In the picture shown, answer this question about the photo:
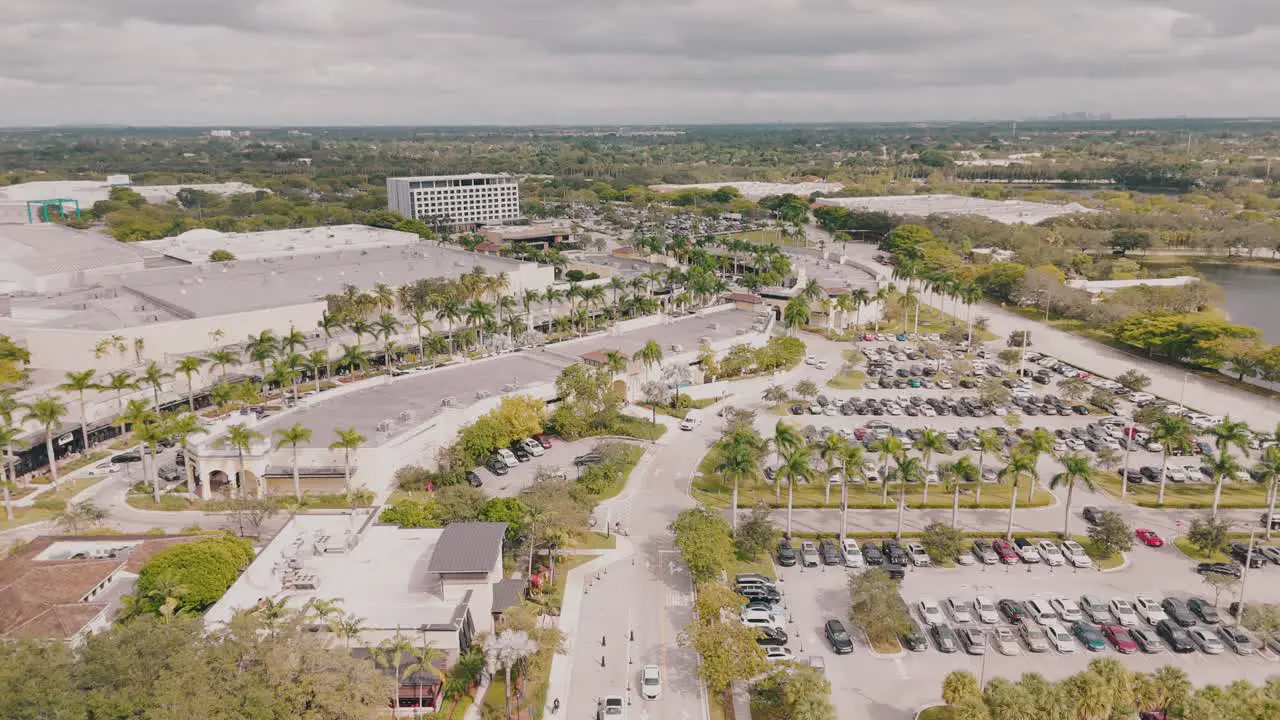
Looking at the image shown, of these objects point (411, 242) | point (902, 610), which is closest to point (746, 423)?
point (902, 610)

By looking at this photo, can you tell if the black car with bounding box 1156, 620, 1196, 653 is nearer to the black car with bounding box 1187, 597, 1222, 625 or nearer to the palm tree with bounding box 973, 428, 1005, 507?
the black car with bounding box 1187, 597, 1222, 625

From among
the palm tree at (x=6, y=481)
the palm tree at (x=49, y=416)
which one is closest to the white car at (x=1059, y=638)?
the palm tree at (x=6, y=481)

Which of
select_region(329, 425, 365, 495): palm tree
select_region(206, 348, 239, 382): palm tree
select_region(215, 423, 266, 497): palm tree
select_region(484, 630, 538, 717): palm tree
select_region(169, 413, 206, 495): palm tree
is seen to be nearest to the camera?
select_region(484, 630, 538, 717): palm tree

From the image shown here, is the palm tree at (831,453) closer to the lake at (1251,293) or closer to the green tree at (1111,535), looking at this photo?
the green tree at (1111,535)

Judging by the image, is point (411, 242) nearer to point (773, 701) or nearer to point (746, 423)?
point (746, 423)

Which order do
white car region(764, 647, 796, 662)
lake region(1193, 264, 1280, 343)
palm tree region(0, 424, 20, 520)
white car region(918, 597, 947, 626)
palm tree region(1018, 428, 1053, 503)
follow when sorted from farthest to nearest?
lake region(1193, 264, 1280, 343) < palm tree region(0, 424, 20, 520) < palm tree region(1018, 428, 1053, 503) < white car region(918, 597, 947, 626) < white car region(764, 647, 796, 662)

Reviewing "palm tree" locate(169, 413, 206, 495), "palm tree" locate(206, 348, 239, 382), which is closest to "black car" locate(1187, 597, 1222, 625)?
"palm tree" locate(169, 413, 206, 495)
